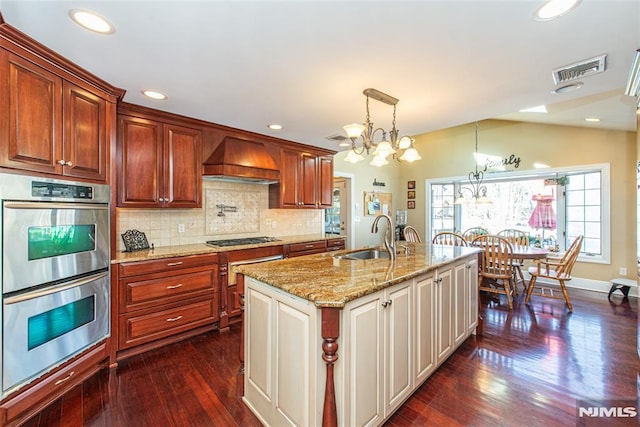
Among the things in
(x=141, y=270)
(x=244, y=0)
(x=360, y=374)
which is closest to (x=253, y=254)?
(x=141, y=270)

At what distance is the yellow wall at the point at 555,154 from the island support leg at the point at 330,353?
16.4ft

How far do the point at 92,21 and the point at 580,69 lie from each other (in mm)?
3184

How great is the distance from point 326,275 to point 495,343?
2148mm

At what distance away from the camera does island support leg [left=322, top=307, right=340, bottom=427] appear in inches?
52.5

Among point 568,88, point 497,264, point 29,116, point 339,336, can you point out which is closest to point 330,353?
point 339,336

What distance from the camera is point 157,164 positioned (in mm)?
2932

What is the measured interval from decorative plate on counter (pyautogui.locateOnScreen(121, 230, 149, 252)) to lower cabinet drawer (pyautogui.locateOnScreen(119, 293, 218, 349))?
71 cm

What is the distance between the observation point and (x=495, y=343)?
2760mm

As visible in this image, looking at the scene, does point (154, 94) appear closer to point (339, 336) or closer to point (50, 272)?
point (50, 272)

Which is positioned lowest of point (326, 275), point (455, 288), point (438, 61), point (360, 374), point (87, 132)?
point (360, 374)

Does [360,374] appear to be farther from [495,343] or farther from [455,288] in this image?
[495,343]

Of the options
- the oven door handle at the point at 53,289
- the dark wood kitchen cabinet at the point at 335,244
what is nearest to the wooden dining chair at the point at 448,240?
the dark wood kitchen cabinet at the point at 335,244

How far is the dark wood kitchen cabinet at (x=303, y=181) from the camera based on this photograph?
162 inches

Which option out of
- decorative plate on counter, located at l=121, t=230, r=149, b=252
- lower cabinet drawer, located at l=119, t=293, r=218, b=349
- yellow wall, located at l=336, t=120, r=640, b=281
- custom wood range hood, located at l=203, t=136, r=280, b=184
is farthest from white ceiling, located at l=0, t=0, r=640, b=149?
yellow wall, located at l=336, t=120, r=640, b=281
